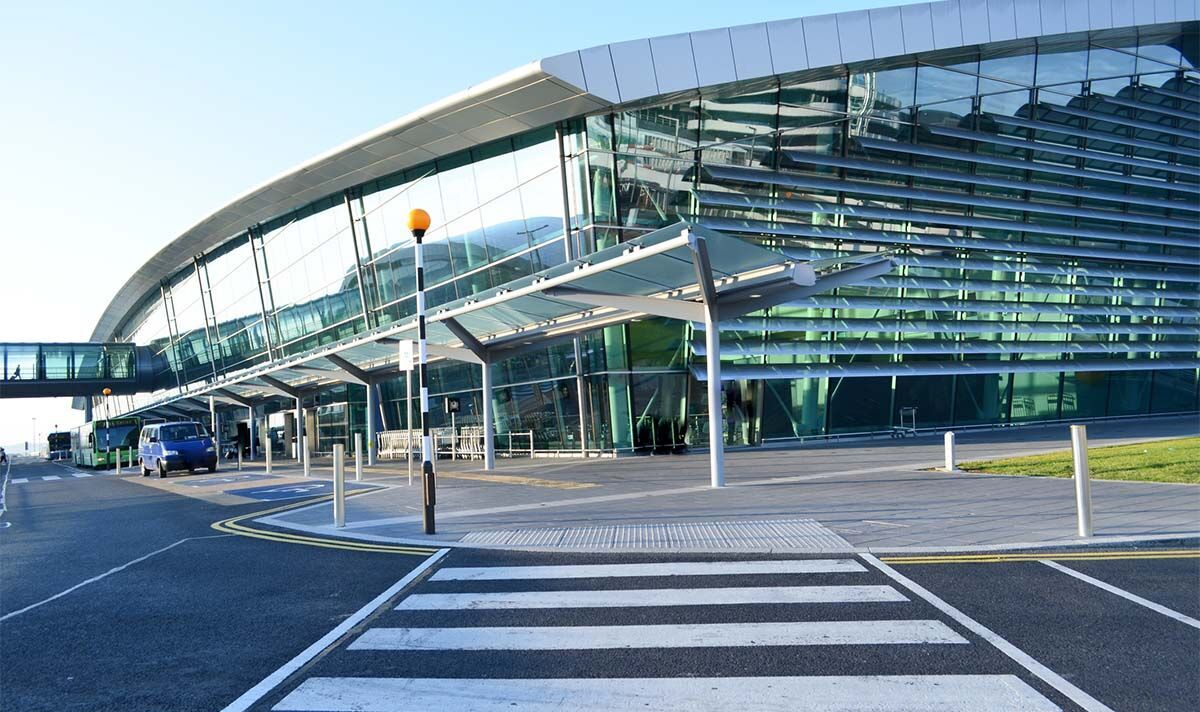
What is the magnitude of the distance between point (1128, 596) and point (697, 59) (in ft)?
67.0

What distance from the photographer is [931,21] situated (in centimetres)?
2627

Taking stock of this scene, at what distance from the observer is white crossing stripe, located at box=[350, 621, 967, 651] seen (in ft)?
18.5

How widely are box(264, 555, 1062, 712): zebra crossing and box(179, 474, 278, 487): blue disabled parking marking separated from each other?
1975cm

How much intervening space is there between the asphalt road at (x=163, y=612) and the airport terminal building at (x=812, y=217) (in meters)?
9.96

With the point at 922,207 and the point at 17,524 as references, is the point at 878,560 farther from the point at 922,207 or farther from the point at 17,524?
the point at 922,207

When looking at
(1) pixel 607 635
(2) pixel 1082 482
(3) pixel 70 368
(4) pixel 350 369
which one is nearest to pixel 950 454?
(2) pixel 1082 482

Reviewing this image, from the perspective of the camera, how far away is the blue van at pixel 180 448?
30.1 m

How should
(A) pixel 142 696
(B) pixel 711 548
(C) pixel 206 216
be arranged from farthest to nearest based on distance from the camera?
(C) pixel 206 216
(B) pixel 711 548
(A) pixel 142 696

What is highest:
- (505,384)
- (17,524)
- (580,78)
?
(580,78)

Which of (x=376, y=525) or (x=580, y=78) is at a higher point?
(x=580, y=78)

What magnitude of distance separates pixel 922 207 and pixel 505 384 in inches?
681

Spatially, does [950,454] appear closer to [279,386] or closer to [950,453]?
[950,453]

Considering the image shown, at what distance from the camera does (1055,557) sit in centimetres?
820

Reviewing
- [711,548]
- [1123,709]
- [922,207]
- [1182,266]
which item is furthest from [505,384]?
[1182,266]
